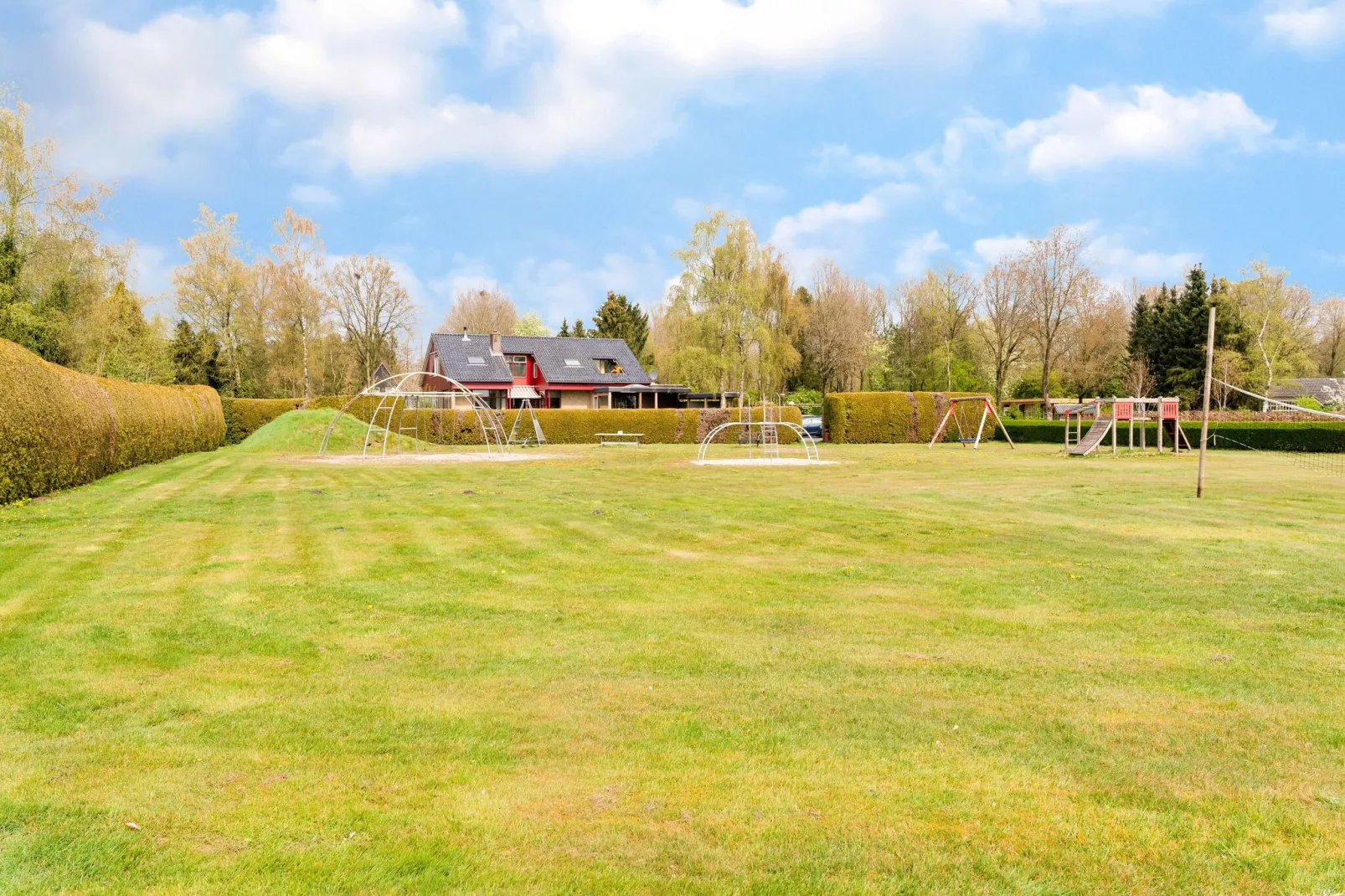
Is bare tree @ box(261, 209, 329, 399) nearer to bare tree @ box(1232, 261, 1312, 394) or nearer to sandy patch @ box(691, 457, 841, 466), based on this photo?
sandy patch @ box(691, 457, 841, 466)

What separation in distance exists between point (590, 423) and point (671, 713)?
112 feet

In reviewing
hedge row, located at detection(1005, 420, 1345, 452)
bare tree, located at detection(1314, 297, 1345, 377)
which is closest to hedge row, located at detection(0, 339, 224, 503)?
hedge row, located at detection(1005, 420, 1345, 452)

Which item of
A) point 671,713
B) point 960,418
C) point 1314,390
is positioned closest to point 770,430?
point 960,418

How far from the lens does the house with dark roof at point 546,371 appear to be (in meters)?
53.7

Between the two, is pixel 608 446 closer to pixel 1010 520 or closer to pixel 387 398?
pixel 387 398

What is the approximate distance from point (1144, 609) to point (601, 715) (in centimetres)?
456

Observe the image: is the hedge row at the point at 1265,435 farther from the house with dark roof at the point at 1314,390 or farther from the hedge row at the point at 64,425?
the hedge row at the point at 64,425

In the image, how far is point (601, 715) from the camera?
4406mm

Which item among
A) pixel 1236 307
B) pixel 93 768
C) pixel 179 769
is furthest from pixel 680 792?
pixel 1236 307

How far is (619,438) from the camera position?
38.8 metres

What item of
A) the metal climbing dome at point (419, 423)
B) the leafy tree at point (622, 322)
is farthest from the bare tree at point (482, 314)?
the metal climbing dome at point (419, 423)

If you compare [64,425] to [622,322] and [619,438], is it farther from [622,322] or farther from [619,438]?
[622,322]

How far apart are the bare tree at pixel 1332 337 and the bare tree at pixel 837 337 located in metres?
36.9

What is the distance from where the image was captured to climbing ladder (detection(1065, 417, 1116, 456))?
89.2 ft
